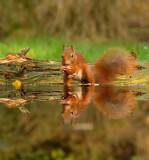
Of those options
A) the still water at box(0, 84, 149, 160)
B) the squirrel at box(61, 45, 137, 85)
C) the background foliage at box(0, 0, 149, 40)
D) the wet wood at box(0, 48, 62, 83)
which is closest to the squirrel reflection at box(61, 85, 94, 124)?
the still water at box(0, 84, 149, 160)

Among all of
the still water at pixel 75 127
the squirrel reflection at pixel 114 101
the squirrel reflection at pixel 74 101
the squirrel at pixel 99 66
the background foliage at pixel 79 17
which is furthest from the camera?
the background foliage at pixel 79 17

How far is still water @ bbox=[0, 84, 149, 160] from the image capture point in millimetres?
2670

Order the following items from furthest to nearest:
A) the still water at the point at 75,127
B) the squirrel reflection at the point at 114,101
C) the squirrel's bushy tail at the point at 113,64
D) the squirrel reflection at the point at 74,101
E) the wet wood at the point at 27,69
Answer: the wet wood at the point at 27,69 → the squirrel's bushy tail at the point at 113,64 → the squirrel reflection at the point at 114,101 → the squirrel reflection at the point at 74,101 → the still water at the point at 75,127

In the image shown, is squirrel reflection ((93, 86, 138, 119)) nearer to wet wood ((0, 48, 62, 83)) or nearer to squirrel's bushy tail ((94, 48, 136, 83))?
squirrel's bushy tail ((94, 48, 136, 83))

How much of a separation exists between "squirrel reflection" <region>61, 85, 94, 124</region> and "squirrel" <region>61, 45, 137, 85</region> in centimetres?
15

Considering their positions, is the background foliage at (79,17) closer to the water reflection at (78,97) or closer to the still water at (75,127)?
the water reflection at (78,97)

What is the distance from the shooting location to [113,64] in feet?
15.5

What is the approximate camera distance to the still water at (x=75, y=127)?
2670 millimetres

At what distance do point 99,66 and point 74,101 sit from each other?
1.15m

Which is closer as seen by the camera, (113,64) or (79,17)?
(113,64)

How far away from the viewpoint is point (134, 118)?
10.4 feet

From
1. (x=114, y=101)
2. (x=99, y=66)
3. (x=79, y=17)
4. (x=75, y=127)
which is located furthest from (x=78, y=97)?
(x=79, y=17)

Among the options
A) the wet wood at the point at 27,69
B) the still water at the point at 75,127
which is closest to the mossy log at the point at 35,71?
the wet wood at the point at 27,69

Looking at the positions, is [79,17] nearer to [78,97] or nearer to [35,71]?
[35,71]
